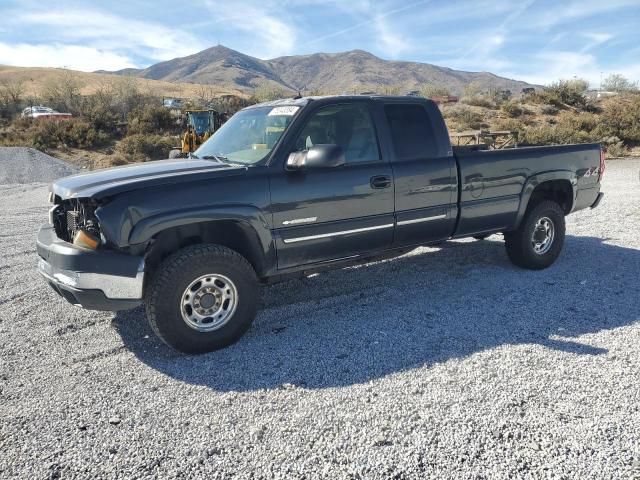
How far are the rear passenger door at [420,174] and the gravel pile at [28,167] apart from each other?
1582 centimetres

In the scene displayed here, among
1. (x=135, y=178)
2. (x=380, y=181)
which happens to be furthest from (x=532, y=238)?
(x=135, y=178)

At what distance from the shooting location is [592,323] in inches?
164

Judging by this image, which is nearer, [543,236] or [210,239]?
[210,239]

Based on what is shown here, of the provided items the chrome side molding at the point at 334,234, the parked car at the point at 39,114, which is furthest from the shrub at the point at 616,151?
the parked car at the point at 39,114

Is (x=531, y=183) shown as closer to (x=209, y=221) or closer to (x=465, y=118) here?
(x=209, y=221)

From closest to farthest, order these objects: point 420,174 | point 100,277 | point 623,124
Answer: point 100,277 < point 420,174 < point 623,124

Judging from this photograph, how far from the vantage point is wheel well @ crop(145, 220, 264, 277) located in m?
3.70

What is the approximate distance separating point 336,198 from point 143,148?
20378 millimetres

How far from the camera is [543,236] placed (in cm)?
572

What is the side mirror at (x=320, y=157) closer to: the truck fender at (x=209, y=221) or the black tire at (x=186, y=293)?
the truck fender at (x=209, y=221)

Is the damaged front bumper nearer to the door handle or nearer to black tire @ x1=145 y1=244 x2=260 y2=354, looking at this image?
black tire @ x1=145 y1=244 x2=260 y2=354

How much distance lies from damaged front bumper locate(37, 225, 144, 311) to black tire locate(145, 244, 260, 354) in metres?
0.17

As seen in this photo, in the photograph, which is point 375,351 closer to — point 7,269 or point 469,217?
point 469,217

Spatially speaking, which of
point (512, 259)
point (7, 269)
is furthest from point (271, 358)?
point (7, 269)
